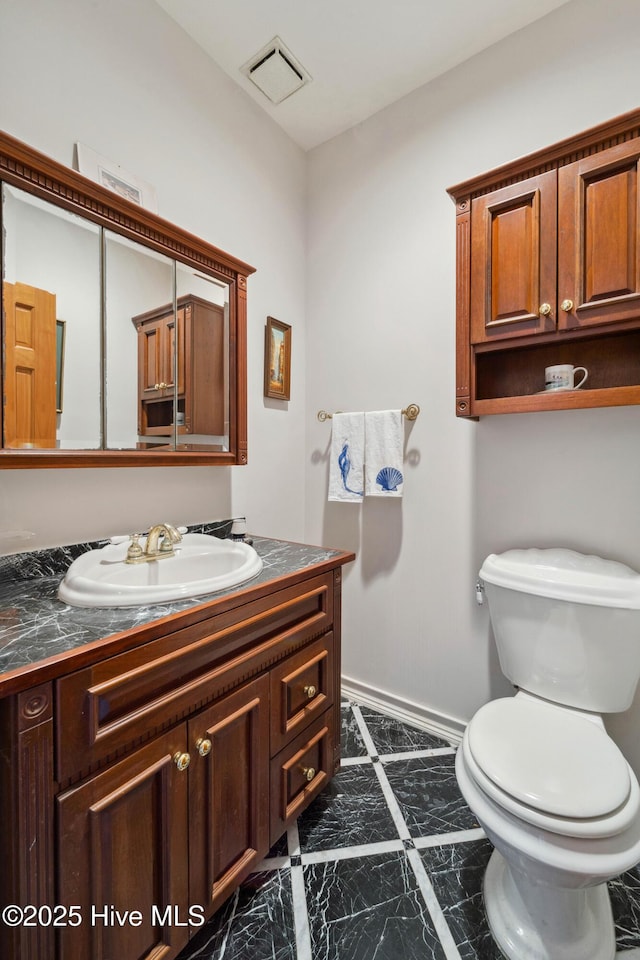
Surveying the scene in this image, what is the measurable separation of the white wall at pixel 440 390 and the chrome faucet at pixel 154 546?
95cm

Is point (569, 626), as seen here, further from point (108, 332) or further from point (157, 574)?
point (108, 332)

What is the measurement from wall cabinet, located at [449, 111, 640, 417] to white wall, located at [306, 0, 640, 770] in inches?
8.4

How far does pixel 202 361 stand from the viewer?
4.86ft

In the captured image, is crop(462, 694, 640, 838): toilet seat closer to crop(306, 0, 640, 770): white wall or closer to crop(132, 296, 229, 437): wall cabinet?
crop(306, 0, 640, 770): white wall

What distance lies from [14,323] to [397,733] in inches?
77.4

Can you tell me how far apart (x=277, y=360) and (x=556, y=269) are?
1126mm

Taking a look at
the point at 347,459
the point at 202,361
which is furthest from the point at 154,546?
the point at 347,459

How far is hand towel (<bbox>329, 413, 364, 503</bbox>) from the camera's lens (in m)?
1.81

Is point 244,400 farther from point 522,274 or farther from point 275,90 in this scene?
point 275,90

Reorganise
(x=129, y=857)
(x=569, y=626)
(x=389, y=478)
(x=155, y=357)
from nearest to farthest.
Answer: (x=129, y=857)
(x=569, y=626)
(x=155, y=357)
(x=389, y=478)

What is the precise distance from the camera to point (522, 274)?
49.6 inches

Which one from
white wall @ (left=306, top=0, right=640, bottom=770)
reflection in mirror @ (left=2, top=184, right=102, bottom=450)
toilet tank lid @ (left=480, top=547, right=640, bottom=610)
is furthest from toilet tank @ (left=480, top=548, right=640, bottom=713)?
reflection in mirror @ (left=2, top=184, right=102, bottom=450)

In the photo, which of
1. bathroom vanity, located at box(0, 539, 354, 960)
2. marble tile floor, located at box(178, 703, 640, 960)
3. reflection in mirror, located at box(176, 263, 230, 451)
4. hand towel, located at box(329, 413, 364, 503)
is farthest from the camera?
hand towel, located at box(329, 413, 364, 503)

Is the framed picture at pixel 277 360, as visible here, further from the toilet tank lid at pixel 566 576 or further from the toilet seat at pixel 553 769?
the toilet seat at pixel 553 769
